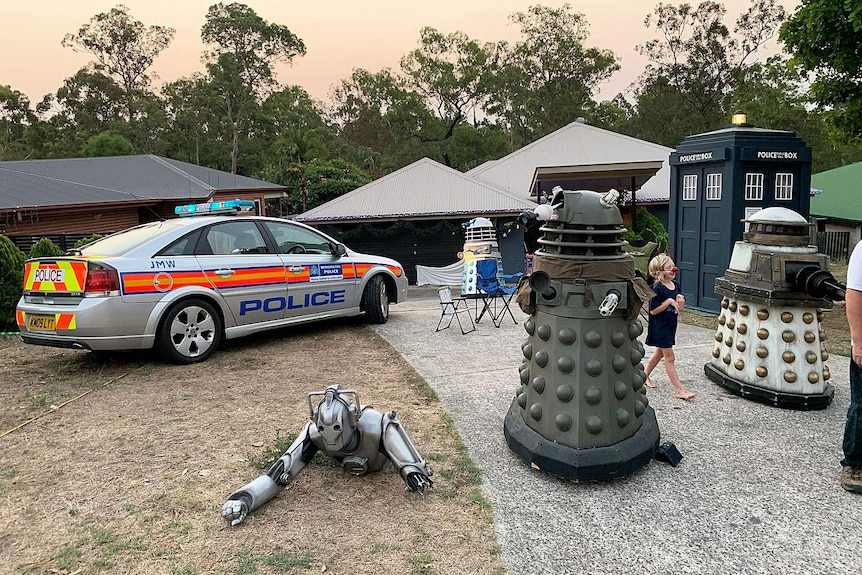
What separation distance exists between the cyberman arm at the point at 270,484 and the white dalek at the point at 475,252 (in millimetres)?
5928

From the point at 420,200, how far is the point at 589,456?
45.8ft

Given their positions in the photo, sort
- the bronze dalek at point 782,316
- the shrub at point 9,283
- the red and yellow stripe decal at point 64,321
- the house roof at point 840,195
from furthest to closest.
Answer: the house roof at point 840,195
the shrub at point 9,283
the red and yellow stripe decal at point 64,321
the bronze dalek at point 782,316

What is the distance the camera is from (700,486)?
11.2ft

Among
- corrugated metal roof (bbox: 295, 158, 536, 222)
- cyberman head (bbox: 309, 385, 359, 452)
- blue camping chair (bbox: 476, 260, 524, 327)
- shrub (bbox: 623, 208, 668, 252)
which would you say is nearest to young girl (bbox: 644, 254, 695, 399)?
cyberman head (bbox: 309, 385, 359, 452)

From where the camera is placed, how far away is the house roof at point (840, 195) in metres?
23.8

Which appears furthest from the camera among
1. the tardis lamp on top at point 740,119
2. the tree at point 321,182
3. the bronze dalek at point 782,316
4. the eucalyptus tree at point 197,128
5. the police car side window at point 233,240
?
the eucalyptus tree at point 197,128

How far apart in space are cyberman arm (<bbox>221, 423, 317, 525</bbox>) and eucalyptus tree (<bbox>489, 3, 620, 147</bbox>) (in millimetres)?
41197

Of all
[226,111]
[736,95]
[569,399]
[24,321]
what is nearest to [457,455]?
[569,399]

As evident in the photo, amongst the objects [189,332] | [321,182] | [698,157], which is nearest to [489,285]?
[698,157]

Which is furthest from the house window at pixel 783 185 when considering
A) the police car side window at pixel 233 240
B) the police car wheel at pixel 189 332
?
the police car wheel at pixel 189 332

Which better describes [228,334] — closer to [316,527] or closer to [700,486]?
[316,527]

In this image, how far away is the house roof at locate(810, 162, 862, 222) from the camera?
2380 centimetres

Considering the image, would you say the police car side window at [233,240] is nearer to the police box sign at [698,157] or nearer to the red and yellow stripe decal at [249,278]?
the red and yellow stripe decal at [249,278]

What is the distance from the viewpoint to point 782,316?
4.64 m
